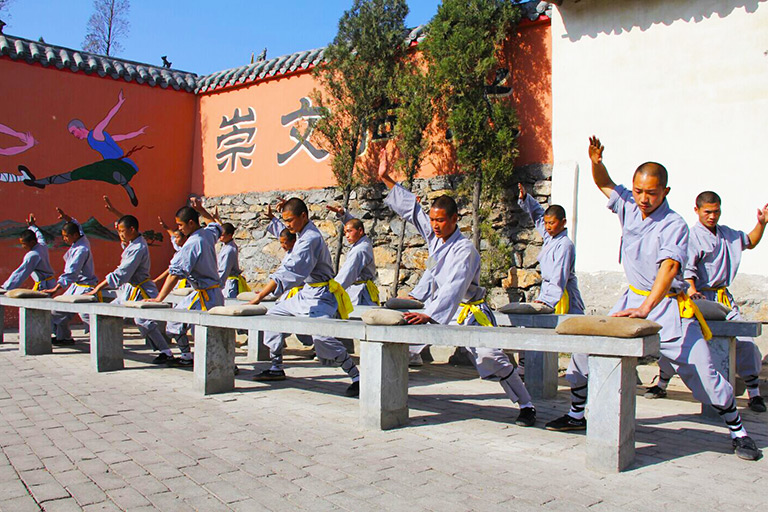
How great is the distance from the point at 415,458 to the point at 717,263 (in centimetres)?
340

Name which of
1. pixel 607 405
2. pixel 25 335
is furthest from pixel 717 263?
pixel 25 335

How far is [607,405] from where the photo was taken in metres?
3.24

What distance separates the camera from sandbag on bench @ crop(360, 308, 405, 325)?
4008mm

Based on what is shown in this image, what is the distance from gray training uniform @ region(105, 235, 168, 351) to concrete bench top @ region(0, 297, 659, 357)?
110cm

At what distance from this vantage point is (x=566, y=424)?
13.6ft

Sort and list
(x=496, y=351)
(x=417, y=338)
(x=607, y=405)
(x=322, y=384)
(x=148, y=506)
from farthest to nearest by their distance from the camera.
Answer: (x=322, y=384) → (x=496, y=351) → (x=417, y=338) → (x=607, y=405) → (x=148, y=506)

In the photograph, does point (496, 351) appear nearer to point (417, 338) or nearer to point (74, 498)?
point (417, 338)

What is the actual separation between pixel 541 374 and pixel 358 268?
8.48 feet

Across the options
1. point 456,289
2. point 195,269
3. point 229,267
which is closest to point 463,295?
point 456,289

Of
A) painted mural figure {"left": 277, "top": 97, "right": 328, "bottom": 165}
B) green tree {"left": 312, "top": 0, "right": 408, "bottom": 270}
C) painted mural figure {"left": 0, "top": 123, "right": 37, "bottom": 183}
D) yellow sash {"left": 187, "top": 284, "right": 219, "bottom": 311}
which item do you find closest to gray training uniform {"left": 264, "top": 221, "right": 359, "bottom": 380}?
yellow sash {"left": 187, "top": 284, "right": 219, "bottom": 311}

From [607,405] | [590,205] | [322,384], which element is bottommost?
[322,384]

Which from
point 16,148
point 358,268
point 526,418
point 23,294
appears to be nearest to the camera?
point 526,418

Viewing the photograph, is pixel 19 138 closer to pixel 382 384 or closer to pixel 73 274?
pixel 73 274

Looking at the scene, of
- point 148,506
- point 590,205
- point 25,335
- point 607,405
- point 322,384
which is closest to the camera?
point 148,506
